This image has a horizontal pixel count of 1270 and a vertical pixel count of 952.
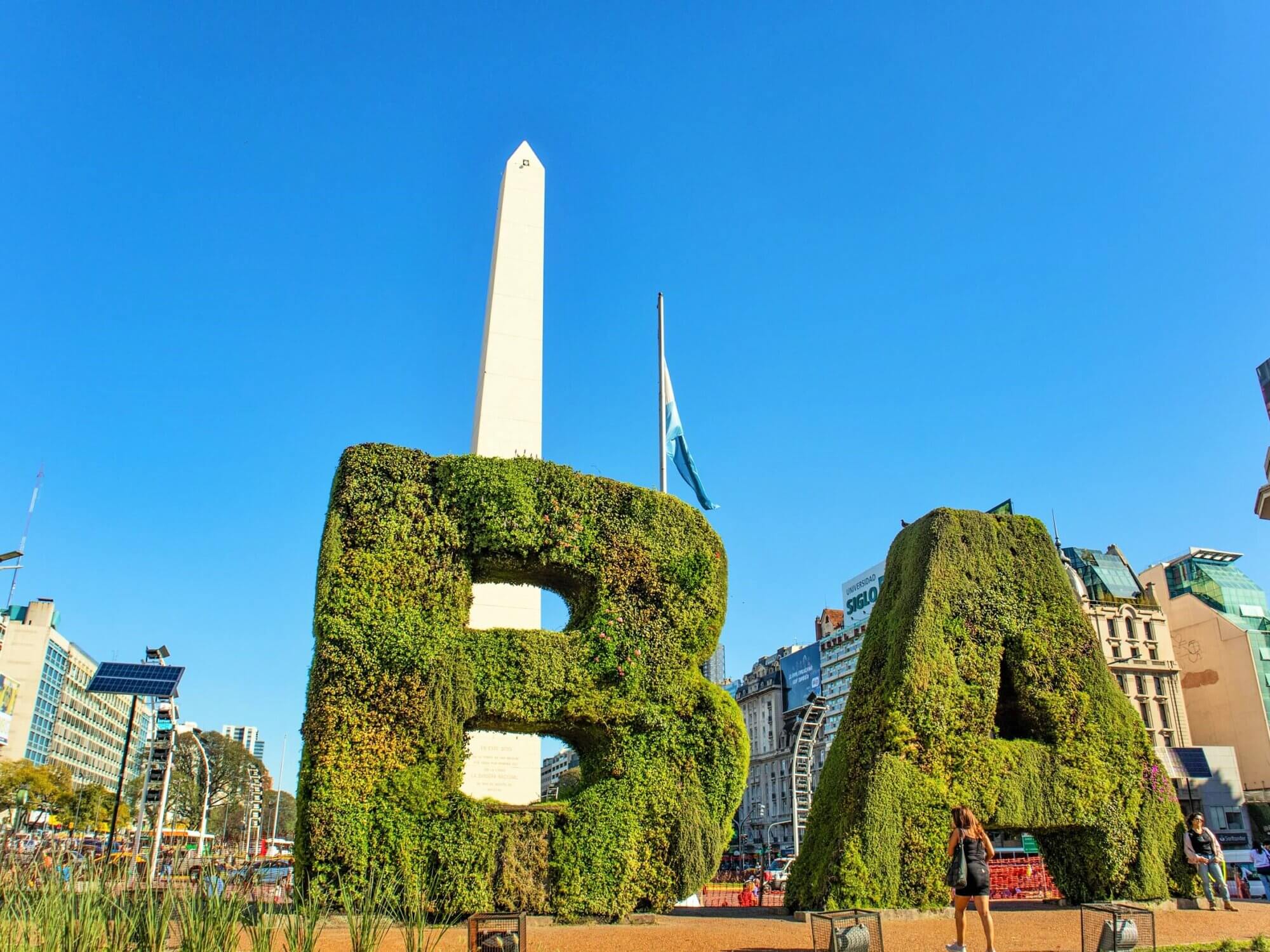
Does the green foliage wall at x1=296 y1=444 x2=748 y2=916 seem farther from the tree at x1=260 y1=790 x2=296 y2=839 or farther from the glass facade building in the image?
the tree at x1=260 y1=790 x2=296 y2=839

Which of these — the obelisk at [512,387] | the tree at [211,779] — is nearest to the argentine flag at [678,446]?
the obelisk at [512,387]

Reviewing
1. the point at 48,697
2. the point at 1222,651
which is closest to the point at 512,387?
the point at 1222,651

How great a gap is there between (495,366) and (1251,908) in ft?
56.7

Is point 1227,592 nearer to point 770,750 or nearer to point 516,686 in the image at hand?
point 770,750

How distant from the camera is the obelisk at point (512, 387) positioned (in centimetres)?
1852

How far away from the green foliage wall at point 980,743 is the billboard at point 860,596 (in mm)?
59169

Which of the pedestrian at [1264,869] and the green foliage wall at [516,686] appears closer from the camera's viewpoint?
the green foliage wall at [516,686]

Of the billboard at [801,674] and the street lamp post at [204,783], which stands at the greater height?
the billboard at [801,674]

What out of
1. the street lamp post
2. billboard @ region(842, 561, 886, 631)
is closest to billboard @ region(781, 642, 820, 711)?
billboard @ region(842, 561, 886, 631)

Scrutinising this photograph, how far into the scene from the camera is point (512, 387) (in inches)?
851

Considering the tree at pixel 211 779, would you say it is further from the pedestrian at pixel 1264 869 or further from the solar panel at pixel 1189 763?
the solar panel at pixel 1189 763

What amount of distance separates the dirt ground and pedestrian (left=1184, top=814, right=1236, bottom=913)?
1.41 feet

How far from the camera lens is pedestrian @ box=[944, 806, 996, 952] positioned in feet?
28.8

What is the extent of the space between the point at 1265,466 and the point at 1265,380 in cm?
434
